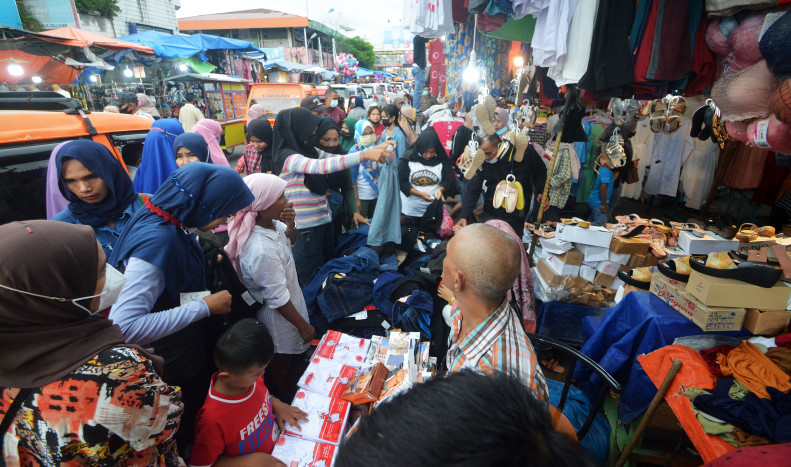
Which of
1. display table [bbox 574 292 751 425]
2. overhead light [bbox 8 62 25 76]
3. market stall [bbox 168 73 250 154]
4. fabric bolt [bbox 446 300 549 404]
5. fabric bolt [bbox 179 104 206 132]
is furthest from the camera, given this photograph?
market stall [bbox 168 73 250 154]

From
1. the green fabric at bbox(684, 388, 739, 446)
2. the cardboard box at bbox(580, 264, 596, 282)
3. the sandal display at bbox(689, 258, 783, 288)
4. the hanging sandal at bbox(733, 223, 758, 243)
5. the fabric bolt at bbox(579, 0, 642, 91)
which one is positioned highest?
the fabric bolt at bbox(579, 0, 642, 91)

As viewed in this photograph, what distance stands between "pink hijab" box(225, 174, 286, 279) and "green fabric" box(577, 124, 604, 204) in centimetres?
432

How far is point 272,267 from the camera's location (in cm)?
204

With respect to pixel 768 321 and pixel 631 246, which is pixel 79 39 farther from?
pixel 768 321

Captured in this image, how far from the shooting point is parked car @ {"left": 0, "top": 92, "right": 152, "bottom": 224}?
7.02ft

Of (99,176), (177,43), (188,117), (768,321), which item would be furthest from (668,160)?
(177,43)

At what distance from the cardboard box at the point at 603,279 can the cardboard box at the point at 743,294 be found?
1.36 metres

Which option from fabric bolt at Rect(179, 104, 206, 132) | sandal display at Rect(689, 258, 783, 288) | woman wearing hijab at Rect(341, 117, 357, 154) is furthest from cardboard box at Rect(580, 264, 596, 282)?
fabric bolt at Rect(179, 104, 206, 132)

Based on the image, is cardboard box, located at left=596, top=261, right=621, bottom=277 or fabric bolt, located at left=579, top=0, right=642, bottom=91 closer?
fabric bolt, located at left=579, top=0, right=642, bottom=91

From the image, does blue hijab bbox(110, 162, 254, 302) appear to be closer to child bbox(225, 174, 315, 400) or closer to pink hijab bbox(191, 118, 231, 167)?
child bbox(225, 174, 315, 400)

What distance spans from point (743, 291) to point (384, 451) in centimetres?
205

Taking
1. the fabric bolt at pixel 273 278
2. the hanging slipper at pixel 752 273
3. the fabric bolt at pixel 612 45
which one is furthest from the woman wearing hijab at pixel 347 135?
the hanging slipper at pixel 752 273

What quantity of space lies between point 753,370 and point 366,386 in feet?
5.75

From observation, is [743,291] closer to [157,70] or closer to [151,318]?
[151,318]
